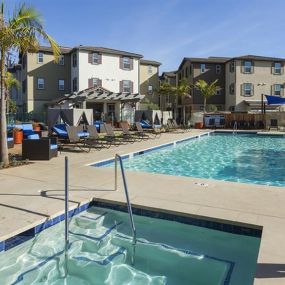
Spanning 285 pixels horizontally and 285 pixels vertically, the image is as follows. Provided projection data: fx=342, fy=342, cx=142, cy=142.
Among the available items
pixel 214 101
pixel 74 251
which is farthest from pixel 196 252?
pixel 214 101

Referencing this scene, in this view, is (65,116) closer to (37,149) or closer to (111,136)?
(111,136)

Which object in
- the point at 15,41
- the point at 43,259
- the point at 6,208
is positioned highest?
the point at 15,41

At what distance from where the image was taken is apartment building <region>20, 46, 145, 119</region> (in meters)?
32.3

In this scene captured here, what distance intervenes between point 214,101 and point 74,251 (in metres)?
37.9

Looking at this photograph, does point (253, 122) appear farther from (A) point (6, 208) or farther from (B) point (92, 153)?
(A) point (6, 208)

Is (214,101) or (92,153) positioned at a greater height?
(214,101)

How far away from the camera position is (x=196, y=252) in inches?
190

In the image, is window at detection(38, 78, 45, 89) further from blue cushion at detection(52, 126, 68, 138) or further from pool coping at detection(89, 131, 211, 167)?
blue cushion at detection(52, 126, 68, 138)

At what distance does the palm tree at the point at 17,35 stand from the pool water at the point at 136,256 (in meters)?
5.03

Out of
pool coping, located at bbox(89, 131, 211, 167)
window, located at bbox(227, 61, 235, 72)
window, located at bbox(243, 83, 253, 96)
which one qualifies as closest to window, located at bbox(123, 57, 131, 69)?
window, located at bbox(227, 61, 235, 72)

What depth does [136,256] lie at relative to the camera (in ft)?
15.7

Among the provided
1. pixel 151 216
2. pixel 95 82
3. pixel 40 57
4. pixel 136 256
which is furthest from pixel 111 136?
pixel 40 57

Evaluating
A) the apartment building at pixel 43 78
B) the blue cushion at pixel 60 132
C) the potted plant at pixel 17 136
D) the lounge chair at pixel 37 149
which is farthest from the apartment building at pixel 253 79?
the lounge chair at pixel 37 149

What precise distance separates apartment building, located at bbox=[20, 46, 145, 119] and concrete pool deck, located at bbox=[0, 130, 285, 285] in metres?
24.4
